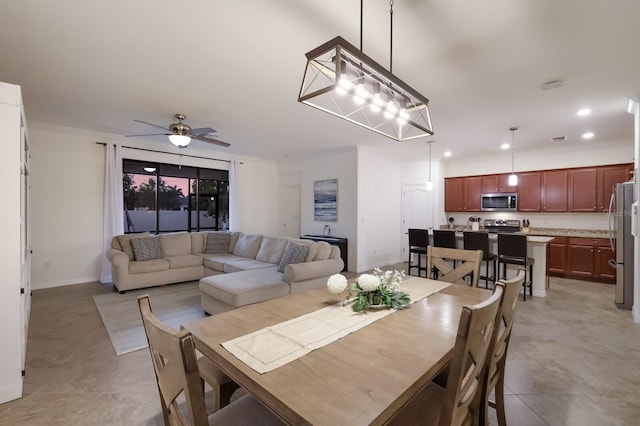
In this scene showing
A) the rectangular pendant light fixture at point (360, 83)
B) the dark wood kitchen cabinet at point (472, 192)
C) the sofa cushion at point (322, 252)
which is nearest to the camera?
the rectangular pendant light fixture at point (360, 83)

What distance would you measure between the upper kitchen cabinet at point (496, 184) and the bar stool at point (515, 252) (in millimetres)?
2569

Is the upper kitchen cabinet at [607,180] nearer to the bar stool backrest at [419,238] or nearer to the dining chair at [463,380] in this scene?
the bar stool backrest at [419,238]

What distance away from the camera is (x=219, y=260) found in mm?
5094

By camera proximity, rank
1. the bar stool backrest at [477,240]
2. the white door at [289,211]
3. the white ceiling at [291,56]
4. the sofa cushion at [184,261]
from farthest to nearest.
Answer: the white door at [289,211] < the sofa cushion at [184,261] < the bar stool backrest at [477,240] < the white ceiling at [291,56]

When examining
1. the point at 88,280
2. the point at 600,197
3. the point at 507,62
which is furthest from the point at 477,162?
the point at 88,280

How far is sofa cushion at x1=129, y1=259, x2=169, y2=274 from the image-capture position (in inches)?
183

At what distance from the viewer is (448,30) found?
2.17 meters

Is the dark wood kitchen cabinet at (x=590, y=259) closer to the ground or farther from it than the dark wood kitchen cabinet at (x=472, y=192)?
closer to the ground

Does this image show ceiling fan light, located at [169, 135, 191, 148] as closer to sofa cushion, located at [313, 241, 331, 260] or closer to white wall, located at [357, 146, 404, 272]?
sofa cushion, located at [313, 241, 331, 260]

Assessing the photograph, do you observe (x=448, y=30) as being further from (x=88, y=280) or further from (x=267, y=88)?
(x=88, y=280)

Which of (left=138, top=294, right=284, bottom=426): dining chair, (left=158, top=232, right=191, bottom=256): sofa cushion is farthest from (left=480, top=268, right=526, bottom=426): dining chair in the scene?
(left=158, top=232, right=191, bottom=256): sofa cushion

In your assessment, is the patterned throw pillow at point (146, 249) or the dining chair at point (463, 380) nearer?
the dining chair at point (463, 380)

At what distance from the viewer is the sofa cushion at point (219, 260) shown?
4.95 meters

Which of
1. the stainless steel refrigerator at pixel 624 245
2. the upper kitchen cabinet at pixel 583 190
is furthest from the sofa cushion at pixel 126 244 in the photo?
the upper kitchen cabinet at pixel 583 190
